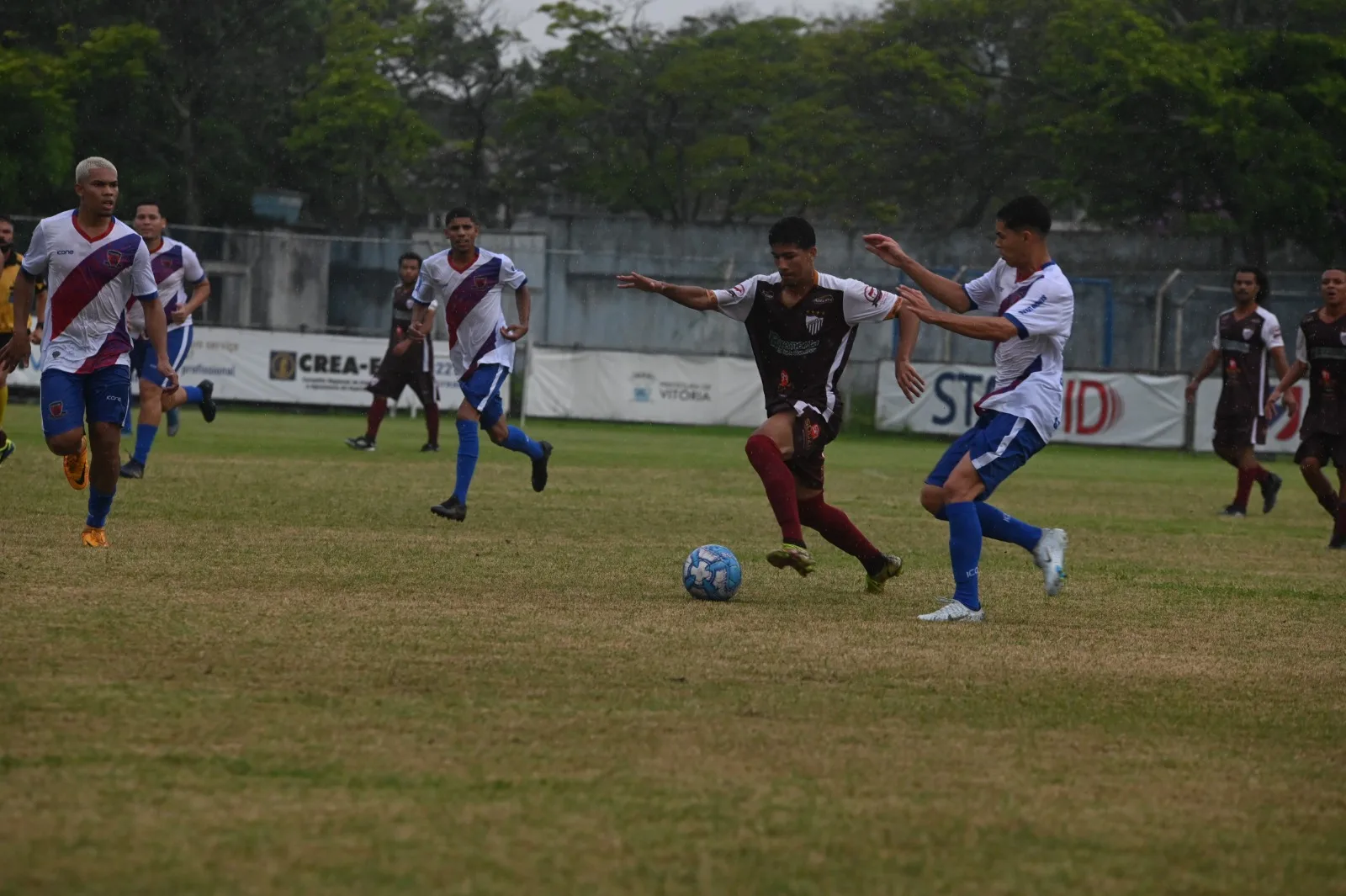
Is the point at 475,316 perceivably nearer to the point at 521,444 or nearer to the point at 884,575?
the point at 521,444

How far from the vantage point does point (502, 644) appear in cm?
682

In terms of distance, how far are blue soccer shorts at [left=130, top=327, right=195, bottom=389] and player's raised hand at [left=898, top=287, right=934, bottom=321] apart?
780cm

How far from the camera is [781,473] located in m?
8.87

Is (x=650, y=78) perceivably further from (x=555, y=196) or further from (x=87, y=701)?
(x=87, y=701)

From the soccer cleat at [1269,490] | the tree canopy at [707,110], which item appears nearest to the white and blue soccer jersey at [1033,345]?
the soccer cleat at [1269,490]

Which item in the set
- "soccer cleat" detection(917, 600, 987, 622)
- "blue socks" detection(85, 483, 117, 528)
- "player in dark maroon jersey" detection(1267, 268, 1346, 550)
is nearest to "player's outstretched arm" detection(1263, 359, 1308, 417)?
"player in dark maroon jersey" detection(1267, 268, 1346, 550)

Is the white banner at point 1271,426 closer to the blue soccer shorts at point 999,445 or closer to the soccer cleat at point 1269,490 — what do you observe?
the soccer cleat at point 1269,490

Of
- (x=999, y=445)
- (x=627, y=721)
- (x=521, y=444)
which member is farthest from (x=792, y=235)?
(x=521, y=444)

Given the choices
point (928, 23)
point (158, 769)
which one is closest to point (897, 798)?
point (158, 769)

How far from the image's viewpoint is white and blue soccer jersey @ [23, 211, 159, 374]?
9.59 m

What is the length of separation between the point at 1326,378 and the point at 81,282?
9276 millimetres

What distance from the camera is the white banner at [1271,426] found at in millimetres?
27016

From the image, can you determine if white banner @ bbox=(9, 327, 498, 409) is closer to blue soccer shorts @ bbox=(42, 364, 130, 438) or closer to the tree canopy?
the tree canopy

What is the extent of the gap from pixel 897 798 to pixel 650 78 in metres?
46.7
